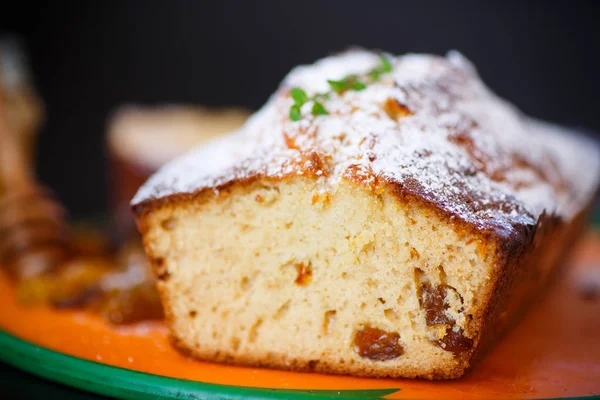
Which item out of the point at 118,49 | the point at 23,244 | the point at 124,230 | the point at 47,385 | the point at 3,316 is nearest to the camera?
the point at 47,385

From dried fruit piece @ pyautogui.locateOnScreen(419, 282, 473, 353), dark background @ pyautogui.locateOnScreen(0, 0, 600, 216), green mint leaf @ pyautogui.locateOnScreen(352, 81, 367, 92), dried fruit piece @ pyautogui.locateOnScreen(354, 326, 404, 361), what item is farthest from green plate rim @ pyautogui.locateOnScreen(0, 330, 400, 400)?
dark background @ pyautogui.locateOnScreen(0, 0, 600, 216)

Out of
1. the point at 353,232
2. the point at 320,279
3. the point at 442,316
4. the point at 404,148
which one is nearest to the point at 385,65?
the point at 404,148

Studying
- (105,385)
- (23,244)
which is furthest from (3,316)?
(105,385)

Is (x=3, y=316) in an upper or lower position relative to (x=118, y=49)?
lower

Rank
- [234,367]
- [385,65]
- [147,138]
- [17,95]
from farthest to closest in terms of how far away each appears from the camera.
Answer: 1. [17,95]
2. [147,138]
3. [385,65]
4. [234,367]

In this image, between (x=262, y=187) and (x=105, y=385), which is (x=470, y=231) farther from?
(x=105, y=385)

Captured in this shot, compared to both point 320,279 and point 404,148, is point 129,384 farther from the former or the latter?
point 404,148
